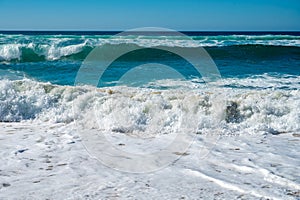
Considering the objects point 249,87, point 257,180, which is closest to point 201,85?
point 249,87

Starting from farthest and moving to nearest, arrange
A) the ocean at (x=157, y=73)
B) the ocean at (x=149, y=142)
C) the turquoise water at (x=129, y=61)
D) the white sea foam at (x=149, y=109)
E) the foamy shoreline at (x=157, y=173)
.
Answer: the turquoise water at (x=129, y=61)
the ocean at (x=157, y=73)
the white sea foam at (x=149, y=109)
the ocean at (x=149, y=142)
the foamy shoreline at (x=157, y=173)

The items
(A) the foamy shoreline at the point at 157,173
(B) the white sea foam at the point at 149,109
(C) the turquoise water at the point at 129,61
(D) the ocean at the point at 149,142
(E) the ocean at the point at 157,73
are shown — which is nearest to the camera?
(A) the foamy shoreline at the point at 157,173

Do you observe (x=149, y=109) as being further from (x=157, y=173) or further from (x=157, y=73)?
(x=157, y=73)

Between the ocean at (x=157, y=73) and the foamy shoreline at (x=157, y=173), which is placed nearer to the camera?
the foamy shoreline at (x=157, y=173)

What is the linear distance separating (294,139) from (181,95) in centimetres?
255

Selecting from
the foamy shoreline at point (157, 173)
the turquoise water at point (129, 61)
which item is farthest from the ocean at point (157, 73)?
the foamy shoreline at point (157, 173)

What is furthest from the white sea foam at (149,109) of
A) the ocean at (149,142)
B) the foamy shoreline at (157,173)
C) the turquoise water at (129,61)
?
the turquoise water at (129,61)

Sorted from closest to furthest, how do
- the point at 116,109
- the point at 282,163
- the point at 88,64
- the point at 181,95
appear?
the point at 282,163 < the point at 116,109 < the point at 181,95 < the point at 88,64

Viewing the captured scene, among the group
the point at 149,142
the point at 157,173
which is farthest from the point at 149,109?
the point at 157,173

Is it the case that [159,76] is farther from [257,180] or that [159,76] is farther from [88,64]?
[257,180]

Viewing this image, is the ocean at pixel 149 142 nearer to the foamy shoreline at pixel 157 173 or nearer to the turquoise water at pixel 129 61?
the foamy shoreline at pixel 157 173

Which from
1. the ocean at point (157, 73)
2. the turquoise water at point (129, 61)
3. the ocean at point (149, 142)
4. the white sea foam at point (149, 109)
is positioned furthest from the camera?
the turquoise water at point (129, 61)

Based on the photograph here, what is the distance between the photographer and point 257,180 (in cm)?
339

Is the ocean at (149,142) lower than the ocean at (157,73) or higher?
lower
